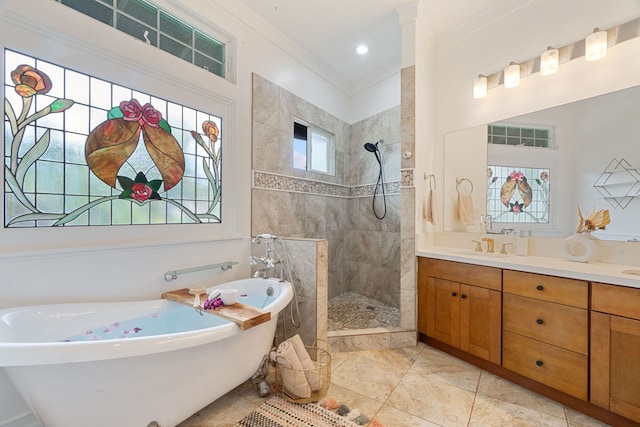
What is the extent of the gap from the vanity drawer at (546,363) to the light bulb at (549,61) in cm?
198

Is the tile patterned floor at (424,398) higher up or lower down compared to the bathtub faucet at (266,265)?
lower down

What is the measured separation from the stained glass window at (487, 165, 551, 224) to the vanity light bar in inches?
28.7

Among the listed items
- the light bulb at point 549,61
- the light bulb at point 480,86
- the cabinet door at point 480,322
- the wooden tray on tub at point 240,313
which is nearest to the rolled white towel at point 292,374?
the wooden tray on tub at point 240,313

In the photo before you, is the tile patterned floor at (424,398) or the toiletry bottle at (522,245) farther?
the toiletry bottle at (522,245)

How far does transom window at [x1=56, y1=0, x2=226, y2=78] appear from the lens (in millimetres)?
1649

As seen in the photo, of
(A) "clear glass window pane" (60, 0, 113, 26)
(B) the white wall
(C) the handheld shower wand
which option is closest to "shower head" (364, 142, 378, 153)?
(C) the handheld shower wand

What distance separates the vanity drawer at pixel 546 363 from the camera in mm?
1556

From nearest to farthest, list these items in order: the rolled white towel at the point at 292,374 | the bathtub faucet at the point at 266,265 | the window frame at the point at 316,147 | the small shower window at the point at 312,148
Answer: the rolled white towel at the point at 292,374, the bathtub faucet at the point at 266,265, the small shower window at the point at 312,148, the window frame at the point at 316,147

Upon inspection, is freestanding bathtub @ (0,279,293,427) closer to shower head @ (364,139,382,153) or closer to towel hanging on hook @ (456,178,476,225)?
towel hanging on hook @ (456,178,476,225)

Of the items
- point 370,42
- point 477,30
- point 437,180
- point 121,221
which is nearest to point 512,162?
point 437,180

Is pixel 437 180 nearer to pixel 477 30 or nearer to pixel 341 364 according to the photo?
pixel 477 30

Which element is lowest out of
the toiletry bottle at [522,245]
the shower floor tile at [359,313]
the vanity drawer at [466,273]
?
the shower floor tile at [359,313]

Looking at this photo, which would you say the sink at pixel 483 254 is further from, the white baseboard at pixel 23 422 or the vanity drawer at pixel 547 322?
the white baseboard at pixel 23 422

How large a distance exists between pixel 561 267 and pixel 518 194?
32.2 inches
